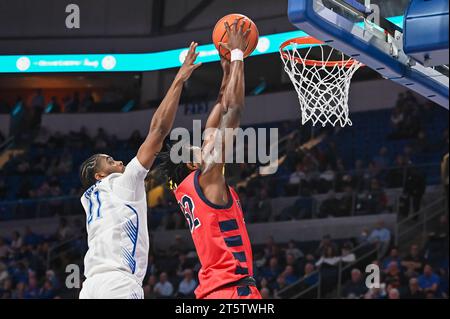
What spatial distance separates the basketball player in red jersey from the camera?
4090 millimetres

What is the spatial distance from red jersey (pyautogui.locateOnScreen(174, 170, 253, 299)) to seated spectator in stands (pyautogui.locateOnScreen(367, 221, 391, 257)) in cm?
679

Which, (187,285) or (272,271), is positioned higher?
(272,271)

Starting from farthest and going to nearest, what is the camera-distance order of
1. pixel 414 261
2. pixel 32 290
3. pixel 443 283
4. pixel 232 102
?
1. pixel 32 290
2. pixel 414 261
3. pixel 443 283
4. pixel 232 102

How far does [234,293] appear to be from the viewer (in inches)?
162

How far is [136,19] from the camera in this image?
1677 cm

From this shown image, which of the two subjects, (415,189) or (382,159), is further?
(382,159)

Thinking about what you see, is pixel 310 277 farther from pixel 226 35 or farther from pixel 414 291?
pixel 226 35

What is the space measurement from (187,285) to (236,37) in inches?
272

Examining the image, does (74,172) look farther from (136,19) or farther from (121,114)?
(136,19)

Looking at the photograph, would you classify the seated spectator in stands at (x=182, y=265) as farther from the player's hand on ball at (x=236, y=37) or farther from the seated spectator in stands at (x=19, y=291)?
the player's hand on ball at (x=236, y=37)

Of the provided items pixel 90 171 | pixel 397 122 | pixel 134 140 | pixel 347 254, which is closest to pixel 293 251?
pixel 347 254

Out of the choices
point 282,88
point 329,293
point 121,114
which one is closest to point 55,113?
point 121,114
